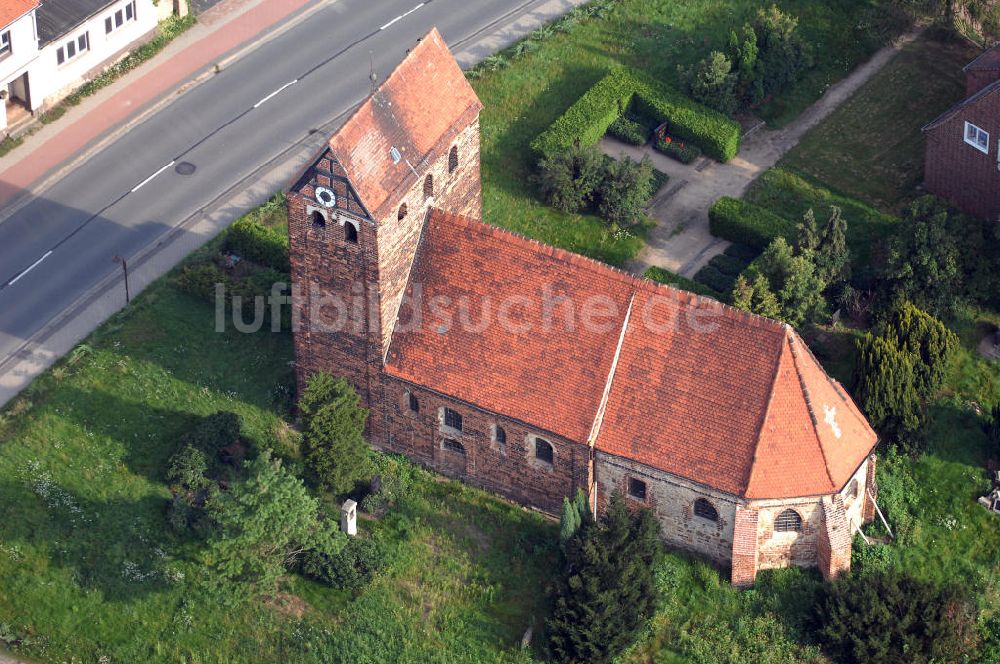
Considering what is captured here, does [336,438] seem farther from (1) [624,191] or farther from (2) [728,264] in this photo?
(2) [728,264]

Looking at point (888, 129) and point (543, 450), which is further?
point (888, 129)

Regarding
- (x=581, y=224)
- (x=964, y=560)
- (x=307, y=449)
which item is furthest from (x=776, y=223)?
(x=307, y=449)

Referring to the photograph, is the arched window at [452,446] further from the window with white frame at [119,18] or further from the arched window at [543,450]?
the window with white frame at [119,18]

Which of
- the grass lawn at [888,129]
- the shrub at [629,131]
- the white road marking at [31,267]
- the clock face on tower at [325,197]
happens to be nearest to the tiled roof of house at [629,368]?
the clock face on tower at [325,197]

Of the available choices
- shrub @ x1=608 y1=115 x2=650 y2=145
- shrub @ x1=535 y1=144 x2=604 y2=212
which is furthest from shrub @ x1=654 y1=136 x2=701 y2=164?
shrub @ x1=535 y1=144 x2=604 y2=212

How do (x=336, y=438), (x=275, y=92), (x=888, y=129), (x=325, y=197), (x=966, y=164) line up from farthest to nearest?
(x=275, y=92), (x=888, y=129), (x=966, y=164), (x=336, y=438), (x=325, y=197)

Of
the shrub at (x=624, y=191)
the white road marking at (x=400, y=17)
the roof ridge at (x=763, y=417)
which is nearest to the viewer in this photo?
the roof ridge at (x=763, y=417)

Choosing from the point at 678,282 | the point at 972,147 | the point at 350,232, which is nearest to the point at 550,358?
the point at 350,232
